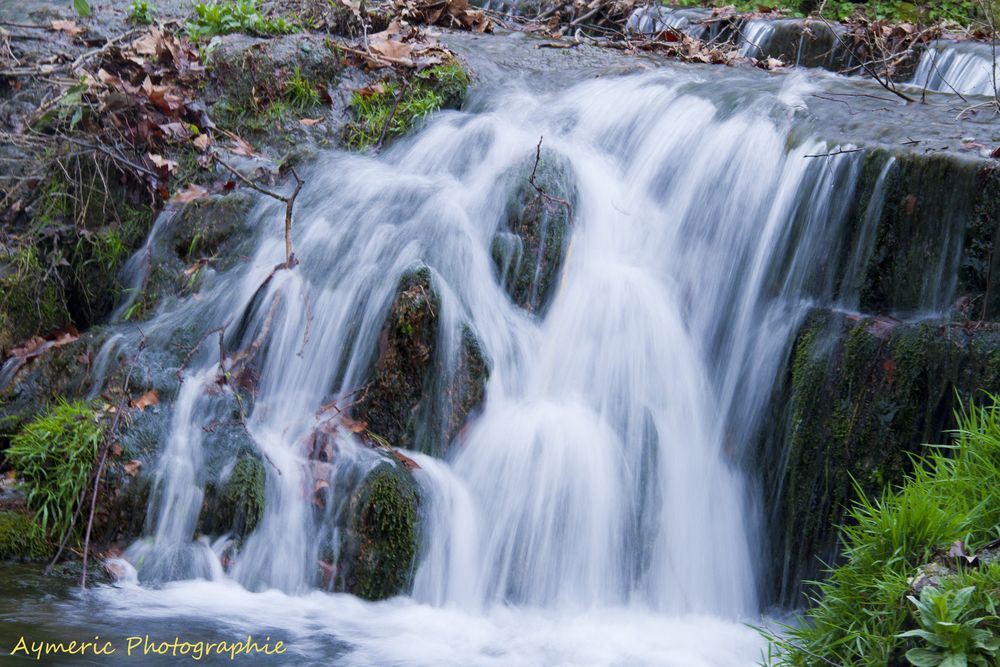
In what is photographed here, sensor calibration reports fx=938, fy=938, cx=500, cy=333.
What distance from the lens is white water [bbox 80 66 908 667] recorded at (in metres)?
3.78

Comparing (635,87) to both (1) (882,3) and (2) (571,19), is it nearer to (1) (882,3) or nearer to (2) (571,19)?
(2) (571,19)

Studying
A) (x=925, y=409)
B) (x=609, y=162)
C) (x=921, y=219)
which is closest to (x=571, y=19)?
(x=609, y=162)

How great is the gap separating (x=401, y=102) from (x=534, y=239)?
1.88 meters

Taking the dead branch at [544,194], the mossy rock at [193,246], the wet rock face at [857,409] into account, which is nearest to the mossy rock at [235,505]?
the mossy rock at [193,246]

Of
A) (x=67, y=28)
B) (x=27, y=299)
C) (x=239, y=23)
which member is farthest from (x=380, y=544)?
(x=67, y=28)

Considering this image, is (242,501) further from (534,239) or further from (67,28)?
(67,28)

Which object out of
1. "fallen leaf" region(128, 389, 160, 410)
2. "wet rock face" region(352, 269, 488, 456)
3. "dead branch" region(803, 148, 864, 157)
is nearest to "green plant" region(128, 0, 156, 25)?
"fallen leaf" region(128, 389, 160, 410)

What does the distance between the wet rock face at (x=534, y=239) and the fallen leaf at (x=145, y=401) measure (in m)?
1.77

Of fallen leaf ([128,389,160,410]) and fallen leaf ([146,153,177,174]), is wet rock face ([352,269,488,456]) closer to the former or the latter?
fallen leaf ([128,389,160,410])

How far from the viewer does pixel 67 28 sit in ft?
23.1

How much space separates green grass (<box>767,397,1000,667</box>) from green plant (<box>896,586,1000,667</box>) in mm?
38

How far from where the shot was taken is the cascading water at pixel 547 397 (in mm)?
3789

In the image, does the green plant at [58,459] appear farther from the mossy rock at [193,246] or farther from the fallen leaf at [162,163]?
the fallen leaf at [162,163]

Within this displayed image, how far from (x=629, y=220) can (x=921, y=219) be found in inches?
61.5
